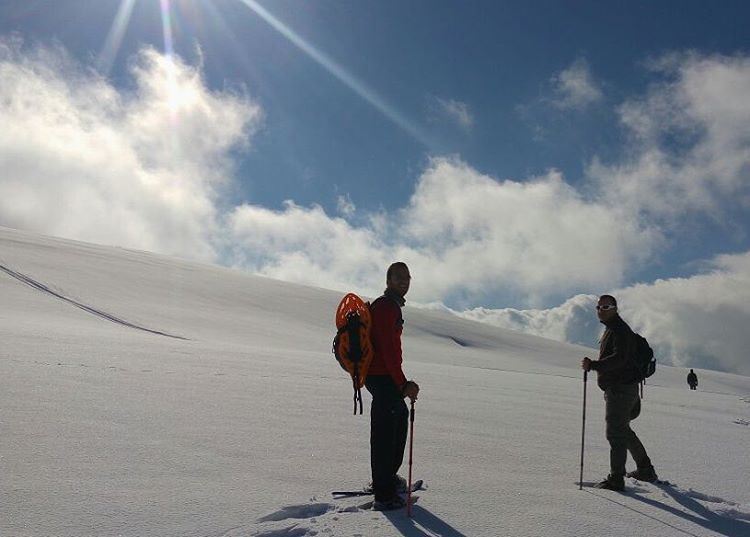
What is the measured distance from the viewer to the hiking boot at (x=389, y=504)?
401 centimetres

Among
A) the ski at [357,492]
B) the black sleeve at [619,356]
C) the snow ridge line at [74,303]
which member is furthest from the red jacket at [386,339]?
the snow ridge line at [74,303]

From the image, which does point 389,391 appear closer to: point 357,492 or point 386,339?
point 386,339

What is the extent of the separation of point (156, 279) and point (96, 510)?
37255 millimetres

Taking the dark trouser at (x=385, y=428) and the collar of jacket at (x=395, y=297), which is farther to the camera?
the collar of jacket at (x=395, y=297)

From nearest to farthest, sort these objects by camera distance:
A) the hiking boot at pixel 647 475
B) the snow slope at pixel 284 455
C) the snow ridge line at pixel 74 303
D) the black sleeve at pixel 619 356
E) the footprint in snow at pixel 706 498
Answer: the snow slope at pixel 284 455
the footprint in snow at pixel 706 498
the black sleeve at pixel 619 356
the hiking boot at pixel 647 475
the snow ridge line at pixel 74 303

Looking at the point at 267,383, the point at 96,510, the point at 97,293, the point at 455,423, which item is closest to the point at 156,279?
the point at 97,293

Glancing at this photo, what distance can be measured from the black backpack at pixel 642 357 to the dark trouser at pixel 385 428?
2482 millimetres

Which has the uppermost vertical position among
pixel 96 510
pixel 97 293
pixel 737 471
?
pixel 97 293

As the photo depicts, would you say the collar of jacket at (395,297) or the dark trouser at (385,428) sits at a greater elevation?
the collar of jacket at (395,297)

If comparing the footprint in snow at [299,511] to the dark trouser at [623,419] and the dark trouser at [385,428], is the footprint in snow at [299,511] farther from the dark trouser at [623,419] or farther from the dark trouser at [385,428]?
the dark trouser at [623,419]

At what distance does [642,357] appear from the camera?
5.23 metres

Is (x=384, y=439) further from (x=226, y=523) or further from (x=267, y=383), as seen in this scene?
(x=267, y=383)

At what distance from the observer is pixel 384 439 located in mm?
4219

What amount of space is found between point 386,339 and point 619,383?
2.60m
